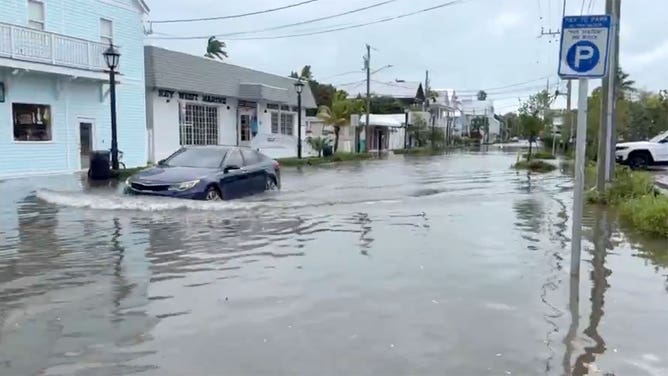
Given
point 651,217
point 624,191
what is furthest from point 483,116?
point 651,217

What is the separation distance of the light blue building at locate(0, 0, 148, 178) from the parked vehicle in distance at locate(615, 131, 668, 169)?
1973cm

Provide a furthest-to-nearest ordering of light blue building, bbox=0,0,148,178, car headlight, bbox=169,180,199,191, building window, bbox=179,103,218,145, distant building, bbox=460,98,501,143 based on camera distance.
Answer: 1. distant building, bbox=460,98,501,143
2. building window, bbox=179,103,218,145
3. light blue building, bbox=0,0,148,178
4. car headlight, bbox=169,180,199,191

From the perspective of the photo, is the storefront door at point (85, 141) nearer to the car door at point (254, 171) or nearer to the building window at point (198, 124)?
the building window at point (198, 124)

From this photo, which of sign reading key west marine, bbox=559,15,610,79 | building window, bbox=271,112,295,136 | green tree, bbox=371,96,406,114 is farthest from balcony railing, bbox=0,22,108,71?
green tree, bbox=371,96,406,114

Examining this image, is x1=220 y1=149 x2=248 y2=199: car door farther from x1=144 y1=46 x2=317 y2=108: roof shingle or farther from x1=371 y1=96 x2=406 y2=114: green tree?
x1=371 y1=96 x2=406 y2=114: green tree

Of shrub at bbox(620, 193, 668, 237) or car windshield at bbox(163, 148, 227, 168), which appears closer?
shrub at bbox(620, 193, 668, 237)

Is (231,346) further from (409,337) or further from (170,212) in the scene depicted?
(170,212)

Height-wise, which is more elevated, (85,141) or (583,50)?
(583,50)

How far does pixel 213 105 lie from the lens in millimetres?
33906

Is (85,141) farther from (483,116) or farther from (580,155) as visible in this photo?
(483,116)

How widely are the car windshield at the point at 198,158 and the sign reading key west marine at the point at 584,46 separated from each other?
9227 millimetres

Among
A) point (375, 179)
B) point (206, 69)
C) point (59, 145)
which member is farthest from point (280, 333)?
point (206, 69)

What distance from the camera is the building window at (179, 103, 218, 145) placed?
3173cm

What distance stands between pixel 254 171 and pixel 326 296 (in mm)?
9435
